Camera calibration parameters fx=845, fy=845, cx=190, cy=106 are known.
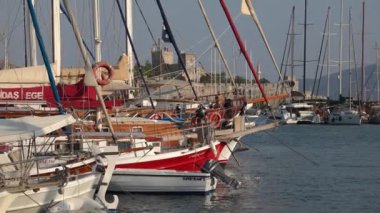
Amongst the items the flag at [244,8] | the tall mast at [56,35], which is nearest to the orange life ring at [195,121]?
the flag at [244,8]

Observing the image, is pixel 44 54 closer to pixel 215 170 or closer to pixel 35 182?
pixel 215 170

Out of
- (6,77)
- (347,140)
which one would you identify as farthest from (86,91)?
(347,140)

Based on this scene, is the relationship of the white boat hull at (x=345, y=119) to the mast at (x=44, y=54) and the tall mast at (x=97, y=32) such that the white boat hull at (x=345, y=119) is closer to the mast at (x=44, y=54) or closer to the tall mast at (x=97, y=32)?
the tall mast at (x=97, y=32)

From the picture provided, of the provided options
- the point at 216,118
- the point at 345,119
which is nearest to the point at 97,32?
the point at 216,118

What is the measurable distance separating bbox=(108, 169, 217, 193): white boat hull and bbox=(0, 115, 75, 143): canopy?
6.39 m

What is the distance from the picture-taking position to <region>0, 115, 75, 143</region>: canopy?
19.0m

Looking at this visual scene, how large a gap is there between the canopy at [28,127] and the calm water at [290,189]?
18.2 feet

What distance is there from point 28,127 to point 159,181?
8.27 meters

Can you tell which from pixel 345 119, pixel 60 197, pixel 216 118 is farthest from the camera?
pixel 345 119

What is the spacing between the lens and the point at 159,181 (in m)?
27.4

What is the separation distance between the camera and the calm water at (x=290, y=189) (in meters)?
26.6

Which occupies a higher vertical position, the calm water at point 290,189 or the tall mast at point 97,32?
the tall mast at point 97,32

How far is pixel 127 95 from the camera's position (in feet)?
125

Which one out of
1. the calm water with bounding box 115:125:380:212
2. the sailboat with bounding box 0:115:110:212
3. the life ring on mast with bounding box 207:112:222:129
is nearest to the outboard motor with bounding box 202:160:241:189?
the calm water with bounding box 115:125:380:212
